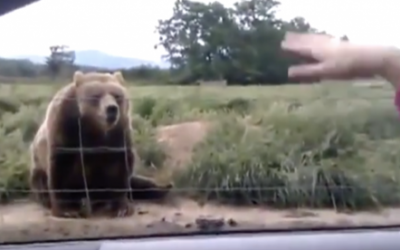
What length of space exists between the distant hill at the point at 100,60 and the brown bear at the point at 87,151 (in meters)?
0.02

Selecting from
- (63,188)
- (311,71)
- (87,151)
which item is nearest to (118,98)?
(87,151)


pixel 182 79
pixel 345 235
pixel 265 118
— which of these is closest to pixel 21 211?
pixel 182 79

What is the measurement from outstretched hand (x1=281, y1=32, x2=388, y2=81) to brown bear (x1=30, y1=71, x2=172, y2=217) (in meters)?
0.85

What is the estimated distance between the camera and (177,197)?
2068mm

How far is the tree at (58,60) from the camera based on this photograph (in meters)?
2.01

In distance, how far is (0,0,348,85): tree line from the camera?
205 centimetres

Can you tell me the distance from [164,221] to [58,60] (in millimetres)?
453

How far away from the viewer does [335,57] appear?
1247mm

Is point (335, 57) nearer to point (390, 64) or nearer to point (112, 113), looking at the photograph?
point (390, 64)

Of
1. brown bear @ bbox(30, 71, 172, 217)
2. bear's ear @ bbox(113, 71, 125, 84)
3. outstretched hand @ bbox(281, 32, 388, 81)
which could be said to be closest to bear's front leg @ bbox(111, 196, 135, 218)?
brown bear @ bbox(30, 71, 172, 217)

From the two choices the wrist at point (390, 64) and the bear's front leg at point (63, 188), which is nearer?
the wrist at point (390, 64)

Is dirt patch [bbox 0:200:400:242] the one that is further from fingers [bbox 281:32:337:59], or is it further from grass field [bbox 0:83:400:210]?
fingers [bbox 281:32:337:59]

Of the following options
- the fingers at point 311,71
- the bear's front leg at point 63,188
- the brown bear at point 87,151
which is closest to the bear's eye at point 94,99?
the brown bear at point 87,151

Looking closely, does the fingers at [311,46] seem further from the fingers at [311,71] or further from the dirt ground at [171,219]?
the dirt ground at [171,219]
